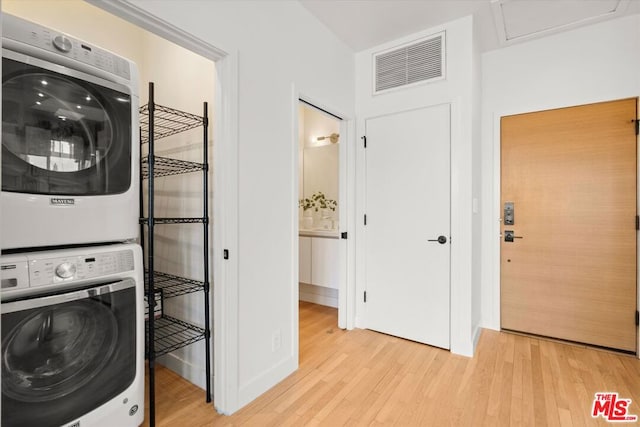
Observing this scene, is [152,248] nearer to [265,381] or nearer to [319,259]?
[265,381]

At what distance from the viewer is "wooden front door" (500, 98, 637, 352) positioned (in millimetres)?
2549

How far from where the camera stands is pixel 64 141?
1267mm

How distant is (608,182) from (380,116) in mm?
1957

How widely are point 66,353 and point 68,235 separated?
471mm

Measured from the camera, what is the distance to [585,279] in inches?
105

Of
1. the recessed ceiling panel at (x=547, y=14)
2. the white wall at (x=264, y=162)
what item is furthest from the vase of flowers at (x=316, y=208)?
the recessed ceiling panel at (x=547, y=14)

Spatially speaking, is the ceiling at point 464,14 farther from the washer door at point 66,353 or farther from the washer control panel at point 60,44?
the washer door at point 66,353

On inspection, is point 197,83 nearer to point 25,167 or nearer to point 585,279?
point 25,167

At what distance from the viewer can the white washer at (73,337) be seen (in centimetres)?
112

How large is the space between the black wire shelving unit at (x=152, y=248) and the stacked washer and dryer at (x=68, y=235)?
140 mm

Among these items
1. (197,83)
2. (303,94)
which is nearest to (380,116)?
(303,94)

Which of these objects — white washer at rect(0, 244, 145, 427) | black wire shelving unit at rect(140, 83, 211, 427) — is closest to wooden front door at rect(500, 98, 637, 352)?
black wire shelving unit at rect(140, 83, 211, 427)

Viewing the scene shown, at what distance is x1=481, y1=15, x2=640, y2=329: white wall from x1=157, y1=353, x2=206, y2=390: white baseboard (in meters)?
2.59

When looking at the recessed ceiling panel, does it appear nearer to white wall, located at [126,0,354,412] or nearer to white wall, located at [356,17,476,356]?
white wall, located at [356,17,476,356]
